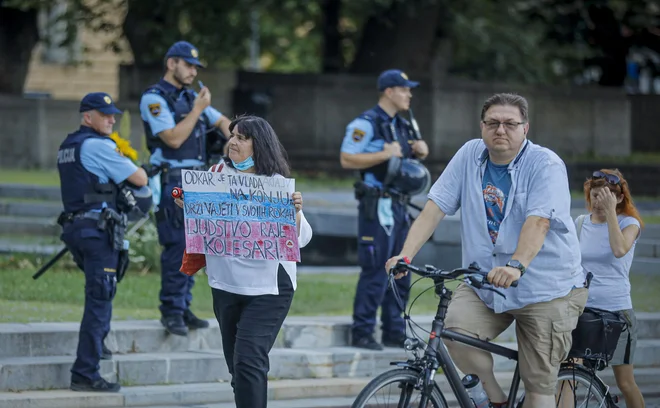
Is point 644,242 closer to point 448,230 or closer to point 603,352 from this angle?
point 448,230

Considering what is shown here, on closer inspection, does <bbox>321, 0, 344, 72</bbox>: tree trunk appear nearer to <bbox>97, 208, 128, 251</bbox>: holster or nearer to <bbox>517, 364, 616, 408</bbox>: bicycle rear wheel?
<bbox>97, 208, 128, 251</bbox>: holster

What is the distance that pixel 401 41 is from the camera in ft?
79.6

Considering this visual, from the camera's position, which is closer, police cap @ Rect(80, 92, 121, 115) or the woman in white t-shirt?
the woman in white t-shirt

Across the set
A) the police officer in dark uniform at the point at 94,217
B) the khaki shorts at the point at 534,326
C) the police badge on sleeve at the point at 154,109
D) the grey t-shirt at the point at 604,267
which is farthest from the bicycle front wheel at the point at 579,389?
the police badge on sleeve at the point at 154,109

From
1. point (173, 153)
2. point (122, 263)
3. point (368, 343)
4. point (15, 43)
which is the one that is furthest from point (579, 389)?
point (15, 43)

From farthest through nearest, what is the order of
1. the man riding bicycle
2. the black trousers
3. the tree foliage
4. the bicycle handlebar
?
1. the tree foliage
2. the black trousers
3. the man riding bicycle
4. the bicycle handlebar

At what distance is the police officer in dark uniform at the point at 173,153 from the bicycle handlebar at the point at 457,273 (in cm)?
338

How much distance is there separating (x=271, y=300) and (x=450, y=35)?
19.2m

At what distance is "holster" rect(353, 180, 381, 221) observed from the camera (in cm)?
913

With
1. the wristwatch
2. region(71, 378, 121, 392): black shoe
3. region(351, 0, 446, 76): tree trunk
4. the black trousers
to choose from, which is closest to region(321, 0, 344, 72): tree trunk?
region(351, 0, 446, 76): tree trunk

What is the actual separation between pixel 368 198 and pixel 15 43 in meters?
18.7

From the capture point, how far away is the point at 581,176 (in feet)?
72.6

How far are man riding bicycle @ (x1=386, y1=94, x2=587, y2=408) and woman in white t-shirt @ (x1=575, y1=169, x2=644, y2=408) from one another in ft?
3.10

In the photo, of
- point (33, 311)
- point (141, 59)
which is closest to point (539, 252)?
point (33, 311)
